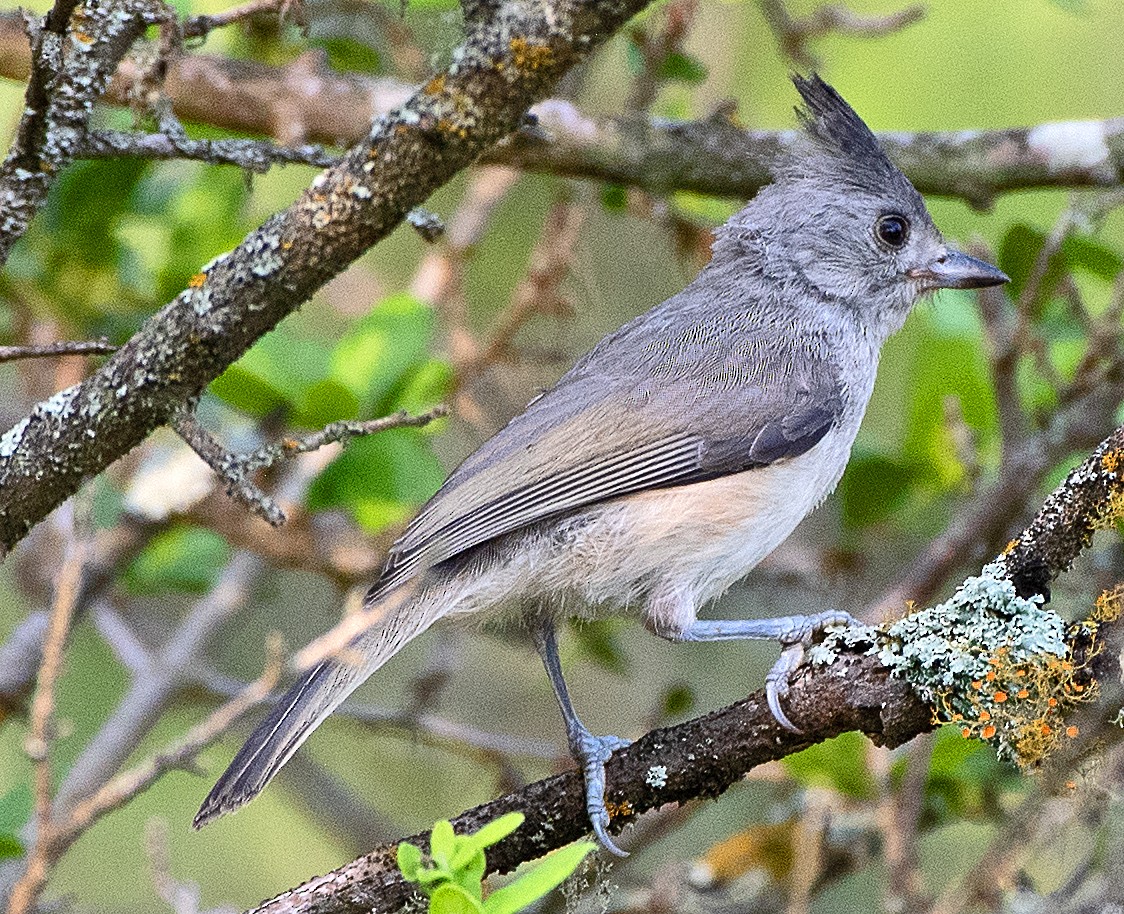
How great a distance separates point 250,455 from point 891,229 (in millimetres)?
2113

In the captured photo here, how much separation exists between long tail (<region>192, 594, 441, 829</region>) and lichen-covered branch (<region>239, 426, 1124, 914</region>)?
291 millimetres

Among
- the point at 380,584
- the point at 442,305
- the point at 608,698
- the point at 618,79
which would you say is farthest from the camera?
the point at 618,79

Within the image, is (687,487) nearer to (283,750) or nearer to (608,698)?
(283,750)

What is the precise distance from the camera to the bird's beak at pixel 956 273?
367 cm

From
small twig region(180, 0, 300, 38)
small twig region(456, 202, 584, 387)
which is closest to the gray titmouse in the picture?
small twig region(456, 202, 584, 387)

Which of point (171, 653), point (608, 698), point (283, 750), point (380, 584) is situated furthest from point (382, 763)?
point (283, 750)

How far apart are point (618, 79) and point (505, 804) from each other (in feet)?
15.0

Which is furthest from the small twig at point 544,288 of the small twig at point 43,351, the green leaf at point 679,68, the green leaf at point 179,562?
the small twig at point 43,351

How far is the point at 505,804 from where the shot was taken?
234 cm

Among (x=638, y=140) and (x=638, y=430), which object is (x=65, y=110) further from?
(x=638, y=140)

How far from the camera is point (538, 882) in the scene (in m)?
1.71

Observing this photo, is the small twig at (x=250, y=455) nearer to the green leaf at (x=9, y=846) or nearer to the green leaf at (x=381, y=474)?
the green leaf at (x=9, y=846)

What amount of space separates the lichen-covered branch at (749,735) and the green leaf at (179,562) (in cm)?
220

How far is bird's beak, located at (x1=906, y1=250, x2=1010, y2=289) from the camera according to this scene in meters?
3.67
